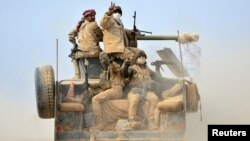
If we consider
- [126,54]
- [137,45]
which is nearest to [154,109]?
[126,54]

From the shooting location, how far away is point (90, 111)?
8984 millimetres

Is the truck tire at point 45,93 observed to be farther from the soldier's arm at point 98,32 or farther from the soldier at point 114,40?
the soldier's arm at point 98,32

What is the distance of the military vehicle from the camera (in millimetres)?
8750

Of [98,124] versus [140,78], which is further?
[140,78]

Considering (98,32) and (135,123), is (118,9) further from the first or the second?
(135,123)

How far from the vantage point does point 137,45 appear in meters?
11.6

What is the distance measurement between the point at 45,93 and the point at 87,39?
2.14m

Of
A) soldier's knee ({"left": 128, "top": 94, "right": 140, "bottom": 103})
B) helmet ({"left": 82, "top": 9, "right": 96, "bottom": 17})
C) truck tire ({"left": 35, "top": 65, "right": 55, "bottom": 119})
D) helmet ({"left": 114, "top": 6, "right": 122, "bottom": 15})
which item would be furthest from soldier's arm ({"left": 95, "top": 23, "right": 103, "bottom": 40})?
soldier's knee ({"left": 128, "top": 94, "right": 140, "bottom": 103})

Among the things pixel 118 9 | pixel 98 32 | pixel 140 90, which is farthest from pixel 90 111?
pixel 118 9

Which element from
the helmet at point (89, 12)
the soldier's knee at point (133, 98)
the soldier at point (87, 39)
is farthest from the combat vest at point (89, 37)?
the soldier's knee at point (133, 98)

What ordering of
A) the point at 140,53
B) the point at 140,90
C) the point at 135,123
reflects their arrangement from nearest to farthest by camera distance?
the point at 135,123
the point at 140,90
the point at 140,53

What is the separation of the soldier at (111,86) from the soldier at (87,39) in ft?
3.94

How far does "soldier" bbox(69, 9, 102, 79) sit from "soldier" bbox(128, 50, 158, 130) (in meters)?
1.19

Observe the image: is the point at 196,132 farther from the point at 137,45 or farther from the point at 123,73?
the point at 137,45
